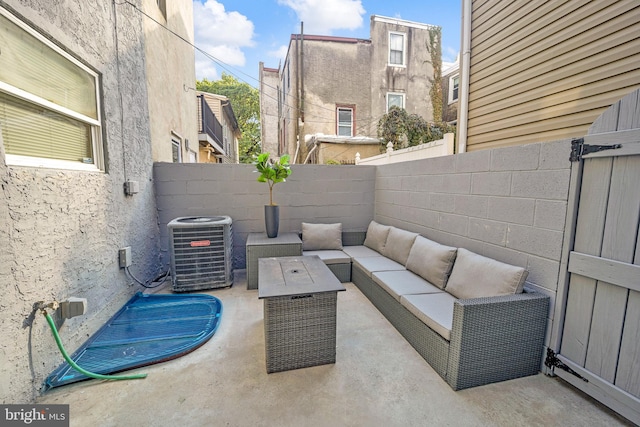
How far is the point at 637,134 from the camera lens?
5.11ft

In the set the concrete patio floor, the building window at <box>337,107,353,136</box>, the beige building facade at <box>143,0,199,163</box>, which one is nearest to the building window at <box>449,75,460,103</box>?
the building window at <box>337,107,353,136</box>

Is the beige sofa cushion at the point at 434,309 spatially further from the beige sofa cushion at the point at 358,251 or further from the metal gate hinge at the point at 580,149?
the beige sofa cushion at the point at 358,251

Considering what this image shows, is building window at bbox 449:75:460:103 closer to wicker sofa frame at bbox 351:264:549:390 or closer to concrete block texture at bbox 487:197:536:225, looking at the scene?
concrete block texture at bbox 487:197:536:225

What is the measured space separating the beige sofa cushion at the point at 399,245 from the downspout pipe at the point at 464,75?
6.52ft

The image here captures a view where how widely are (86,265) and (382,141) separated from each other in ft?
25.3

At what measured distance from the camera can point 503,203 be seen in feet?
7.82

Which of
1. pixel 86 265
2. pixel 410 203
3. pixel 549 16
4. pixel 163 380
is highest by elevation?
pixel 549 16

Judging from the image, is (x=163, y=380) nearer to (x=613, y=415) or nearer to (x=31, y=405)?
(x=31, y=405)

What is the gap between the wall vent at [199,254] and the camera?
3.41m

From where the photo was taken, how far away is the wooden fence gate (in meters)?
1.59

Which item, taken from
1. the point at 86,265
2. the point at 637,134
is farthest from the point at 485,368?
the point at 86,265

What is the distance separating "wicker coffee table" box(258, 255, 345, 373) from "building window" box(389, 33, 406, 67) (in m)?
10.6
